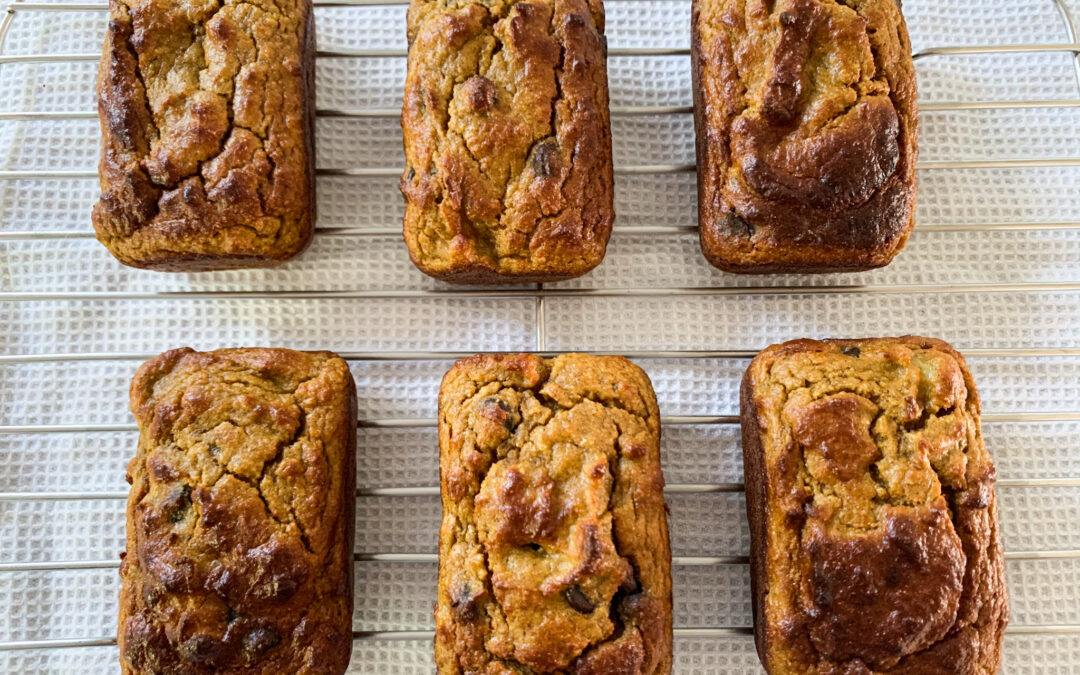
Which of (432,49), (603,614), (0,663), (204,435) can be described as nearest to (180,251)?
(204,435)

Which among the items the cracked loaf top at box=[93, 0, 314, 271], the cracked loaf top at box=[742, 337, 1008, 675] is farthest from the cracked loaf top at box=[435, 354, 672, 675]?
the cracked loaf top at box=[93, 0, 314, 271]

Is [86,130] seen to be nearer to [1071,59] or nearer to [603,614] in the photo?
[603,614]

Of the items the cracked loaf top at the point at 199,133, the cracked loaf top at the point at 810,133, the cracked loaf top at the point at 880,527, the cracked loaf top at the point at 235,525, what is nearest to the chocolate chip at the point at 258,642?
the cracked loaf top at the point at 235,525

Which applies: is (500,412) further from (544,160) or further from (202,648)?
(202,648)

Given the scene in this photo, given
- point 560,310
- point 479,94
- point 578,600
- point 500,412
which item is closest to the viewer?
point 578,600

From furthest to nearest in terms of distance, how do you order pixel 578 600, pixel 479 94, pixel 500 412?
pixel 479 94 → pixel 500 412 → pixel 578 600

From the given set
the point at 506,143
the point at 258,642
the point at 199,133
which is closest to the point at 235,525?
the point at 258,642

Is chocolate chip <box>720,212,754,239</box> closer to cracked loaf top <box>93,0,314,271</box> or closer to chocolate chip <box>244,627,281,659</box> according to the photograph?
cracked loaf top <box>93,0,314,271</box>
